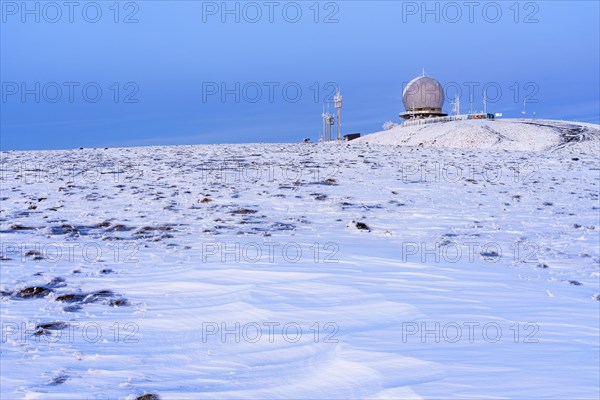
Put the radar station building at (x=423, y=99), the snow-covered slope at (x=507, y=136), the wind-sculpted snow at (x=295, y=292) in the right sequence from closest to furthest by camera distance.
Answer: the wind-sculpted snow at (x=295, y=292)
the snow-covered slope at (x=507, y=136)
the radar station building at (x=423, y=99)

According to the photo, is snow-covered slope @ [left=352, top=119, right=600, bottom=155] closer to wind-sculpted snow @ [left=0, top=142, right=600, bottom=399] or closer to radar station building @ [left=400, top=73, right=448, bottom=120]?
radar station building @ [left=400, top=73, right=448, bottom=120]

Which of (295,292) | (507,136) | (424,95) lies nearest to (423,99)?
(424,95)

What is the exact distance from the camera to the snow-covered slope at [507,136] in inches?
1302

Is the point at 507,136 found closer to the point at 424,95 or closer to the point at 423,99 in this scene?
the point at 423,99

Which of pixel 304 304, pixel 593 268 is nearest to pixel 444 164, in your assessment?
pixel 593 268

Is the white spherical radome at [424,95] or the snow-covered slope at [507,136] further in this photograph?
the white spherical radome at [424,95]

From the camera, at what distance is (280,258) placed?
25.7 ft

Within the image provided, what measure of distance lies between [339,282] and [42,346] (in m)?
3.43

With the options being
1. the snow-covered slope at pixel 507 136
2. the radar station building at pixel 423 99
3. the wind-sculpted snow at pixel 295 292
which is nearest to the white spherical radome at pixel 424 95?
the radar station building at pixel 423 99

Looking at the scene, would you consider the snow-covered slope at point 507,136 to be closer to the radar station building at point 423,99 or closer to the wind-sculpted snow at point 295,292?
the radar station building at point 423,99

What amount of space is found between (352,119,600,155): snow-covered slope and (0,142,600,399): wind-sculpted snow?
801 inches

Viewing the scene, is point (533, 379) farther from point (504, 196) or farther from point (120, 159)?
point (120, 159)

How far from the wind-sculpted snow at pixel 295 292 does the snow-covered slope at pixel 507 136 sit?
20341 millimetres

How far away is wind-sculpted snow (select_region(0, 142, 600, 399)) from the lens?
4199mm
